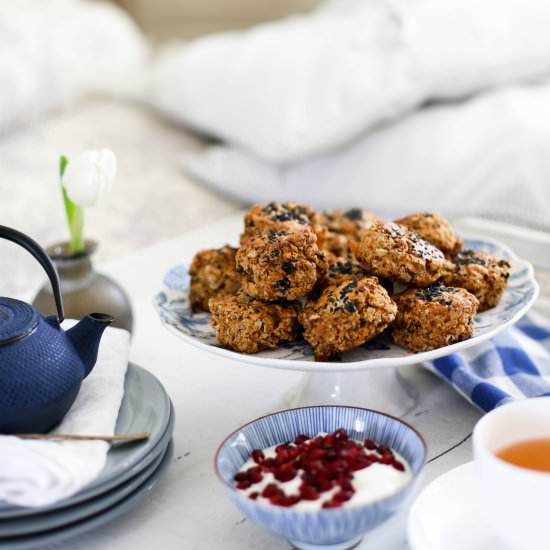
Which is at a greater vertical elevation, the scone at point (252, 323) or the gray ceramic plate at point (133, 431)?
the scone at point (252, 323)

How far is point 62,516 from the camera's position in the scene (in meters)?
0.71

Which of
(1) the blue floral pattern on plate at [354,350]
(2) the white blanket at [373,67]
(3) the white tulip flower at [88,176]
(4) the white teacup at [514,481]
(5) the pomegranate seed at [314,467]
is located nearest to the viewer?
(4) the white teacup at [514,481]

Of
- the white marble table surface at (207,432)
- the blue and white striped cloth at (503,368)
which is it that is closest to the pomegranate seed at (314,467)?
the white marble table surface at (207,432)

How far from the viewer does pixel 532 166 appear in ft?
4.96

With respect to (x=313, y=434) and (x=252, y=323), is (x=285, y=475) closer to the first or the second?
(x=313, y=434)

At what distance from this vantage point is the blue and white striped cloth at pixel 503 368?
952 millimetres

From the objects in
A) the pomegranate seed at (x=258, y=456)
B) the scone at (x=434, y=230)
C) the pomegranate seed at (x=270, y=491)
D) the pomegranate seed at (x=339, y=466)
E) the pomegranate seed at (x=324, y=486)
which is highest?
the scone at (x=434, y=230)

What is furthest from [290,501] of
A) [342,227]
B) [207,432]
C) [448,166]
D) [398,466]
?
[448,166]

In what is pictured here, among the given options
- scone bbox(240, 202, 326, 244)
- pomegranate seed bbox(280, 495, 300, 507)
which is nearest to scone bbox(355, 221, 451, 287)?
scone bbox(240, 202, 326, 244)

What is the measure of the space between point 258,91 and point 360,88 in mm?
271

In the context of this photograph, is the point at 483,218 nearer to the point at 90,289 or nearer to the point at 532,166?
the point at 532,166

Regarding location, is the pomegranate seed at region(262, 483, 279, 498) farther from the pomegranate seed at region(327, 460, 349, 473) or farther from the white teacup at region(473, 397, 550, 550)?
the white teacup at region(473, 397, 550, 550)

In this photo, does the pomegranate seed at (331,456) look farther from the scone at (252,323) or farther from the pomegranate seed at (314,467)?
the scone at (252,323)

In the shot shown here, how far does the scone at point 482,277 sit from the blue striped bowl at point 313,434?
255 millimetres
